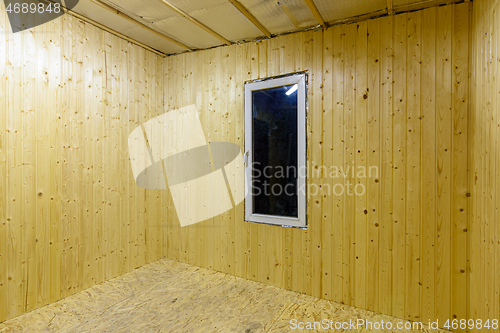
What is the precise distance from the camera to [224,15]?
2.51 meters

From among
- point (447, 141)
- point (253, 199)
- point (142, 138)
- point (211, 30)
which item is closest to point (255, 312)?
point (253, 199)

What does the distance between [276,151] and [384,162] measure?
3.48 feet

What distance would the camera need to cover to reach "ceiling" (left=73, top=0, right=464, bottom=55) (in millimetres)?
2270

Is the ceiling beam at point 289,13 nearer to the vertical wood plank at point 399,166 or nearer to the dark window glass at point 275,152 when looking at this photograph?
the dark window glass at point 275,152

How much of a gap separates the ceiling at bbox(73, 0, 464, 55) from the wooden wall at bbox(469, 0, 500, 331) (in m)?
0.54

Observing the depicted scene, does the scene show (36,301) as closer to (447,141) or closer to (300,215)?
(300,215)

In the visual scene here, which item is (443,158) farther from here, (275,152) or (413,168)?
(275,152)

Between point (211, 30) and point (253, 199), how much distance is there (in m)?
1.85

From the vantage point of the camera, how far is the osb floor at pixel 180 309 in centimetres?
A: 214

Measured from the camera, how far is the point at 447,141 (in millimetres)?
2178

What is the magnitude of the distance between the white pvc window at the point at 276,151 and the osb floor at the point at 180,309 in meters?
0.75

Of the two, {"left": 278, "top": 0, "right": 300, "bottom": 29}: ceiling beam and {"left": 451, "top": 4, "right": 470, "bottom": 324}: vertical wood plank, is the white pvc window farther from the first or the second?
{"left": 451, "top": 4, "right": 470, "bottom": 324}: vertical wood plank

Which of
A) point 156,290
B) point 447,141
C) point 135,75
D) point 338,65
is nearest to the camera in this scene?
point 447,141

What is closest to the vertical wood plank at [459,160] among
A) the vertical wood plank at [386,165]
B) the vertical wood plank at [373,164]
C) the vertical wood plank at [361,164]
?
the vertical wood plank at [386,165]
